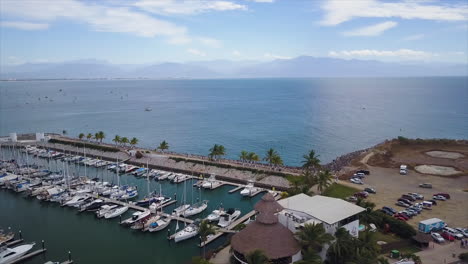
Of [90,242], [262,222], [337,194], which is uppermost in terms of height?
[262,222]

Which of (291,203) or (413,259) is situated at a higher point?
(291,203)

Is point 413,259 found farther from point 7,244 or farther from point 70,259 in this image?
point 7,244

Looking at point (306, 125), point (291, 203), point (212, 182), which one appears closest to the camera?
point (291, 203)

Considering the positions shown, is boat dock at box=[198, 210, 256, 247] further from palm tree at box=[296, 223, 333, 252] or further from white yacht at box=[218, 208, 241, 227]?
palm tree at box=[296, 223, 333, 252]

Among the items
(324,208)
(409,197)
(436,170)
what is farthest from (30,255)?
(436,170)

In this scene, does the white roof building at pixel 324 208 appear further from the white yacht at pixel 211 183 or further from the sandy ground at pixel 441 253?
the white yacht at pixel 211 183

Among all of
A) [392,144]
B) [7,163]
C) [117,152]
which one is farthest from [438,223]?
[7,163]

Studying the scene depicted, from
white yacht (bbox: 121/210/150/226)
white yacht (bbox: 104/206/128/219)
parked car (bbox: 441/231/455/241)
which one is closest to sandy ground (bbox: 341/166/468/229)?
parked car (bbox: 441/231/455/241)
